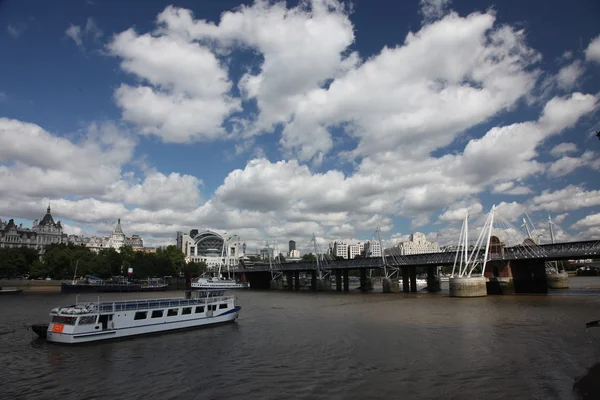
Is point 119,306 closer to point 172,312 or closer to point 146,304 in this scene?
point 146,304

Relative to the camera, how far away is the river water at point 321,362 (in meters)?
24.8

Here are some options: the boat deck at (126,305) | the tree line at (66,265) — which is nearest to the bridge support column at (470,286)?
the boat deck at (126,305)

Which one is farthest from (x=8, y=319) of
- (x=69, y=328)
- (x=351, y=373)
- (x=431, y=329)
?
(x=431, y=329)

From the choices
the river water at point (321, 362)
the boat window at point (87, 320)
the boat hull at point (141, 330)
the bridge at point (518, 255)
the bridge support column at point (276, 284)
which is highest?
the bridge at point (518, 255)

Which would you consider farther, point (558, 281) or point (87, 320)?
point (558, 281)

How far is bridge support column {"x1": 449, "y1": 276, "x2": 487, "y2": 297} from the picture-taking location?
297 ft

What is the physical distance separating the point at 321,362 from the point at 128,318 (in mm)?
23548

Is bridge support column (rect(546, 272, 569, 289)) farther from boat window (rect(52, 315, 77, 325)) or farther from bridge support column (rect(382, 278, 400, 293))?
boat window (rect(52, 315, 77, 325))

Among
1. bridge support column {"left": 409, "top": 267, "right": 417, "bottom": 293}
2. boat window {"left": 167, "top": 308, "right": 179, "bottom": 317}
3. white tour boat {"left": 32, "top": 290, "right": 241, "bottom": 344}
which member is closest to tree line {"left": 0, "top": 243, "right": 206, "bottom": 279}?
bridge support column {"left": 409, "top": 267, "right": 417, "bottom": 293}

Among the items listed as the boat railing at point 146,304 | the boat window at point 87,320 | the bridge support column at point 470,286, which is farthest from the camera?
the bridge support column at point 470,286

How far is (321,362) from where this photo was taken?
31781mm

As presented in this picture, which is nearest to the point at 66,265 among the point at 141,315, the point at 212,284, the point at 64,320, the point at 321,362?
the point at 212,284

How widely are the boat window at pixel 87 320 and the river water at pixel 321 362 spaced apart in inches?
90.4

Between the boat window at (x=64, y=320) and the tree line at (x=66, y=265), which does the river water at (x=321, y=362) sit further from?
the tree line at (x=66, y=265)
